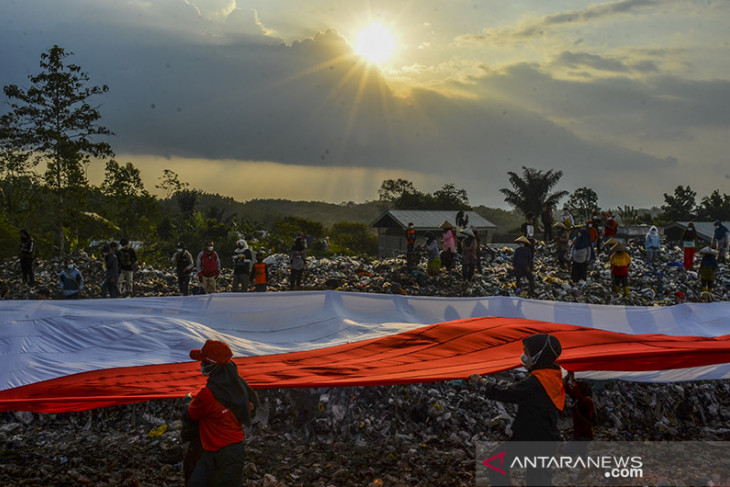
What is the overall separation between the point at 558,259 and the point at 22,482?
1582 centimetres

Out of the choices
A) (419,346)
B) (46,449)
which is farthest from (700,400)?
(46,449)

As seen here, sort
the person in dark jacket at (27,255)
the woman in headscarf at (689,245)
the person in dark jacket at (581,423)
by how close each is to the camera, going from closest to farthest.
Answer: the person in dark jacket at (581,423)
the person in dark jacket at (27,255)
the woman in headscarf at (689,245)

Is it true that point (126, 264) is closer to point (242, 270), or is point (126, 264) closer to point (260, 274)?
point (242, 270)

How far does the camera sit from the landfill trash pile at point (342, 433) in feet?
18.1

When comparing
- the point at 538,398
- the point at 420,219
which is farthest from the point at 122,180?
the point at 538,398

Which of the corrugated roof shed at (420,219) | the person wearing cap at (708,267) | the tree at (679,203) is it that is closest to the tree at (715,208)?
the tree at (679,203)

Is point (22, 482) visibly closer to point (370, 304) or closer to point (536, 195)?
point (370, 304)

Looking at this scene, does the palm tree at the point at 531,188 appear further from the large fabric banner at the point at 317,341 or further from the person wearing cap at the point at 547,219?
the large fabric banner at the point at 317,341

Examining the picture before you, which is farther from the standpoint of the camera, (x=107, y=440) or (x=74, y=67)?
(x=74, y=67)

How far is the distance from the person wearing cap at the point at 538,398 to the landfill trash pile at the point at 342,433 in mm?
1579

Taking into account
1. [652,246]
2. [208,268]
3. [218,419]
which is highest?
[652,246]

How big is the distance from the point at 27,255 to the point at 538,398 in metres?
16.8

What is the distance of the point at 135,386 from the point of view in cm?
569

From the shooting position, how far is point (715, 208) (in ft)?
166
